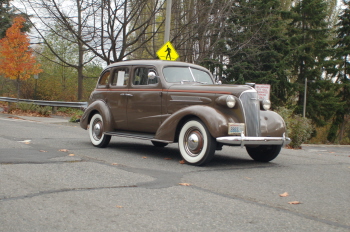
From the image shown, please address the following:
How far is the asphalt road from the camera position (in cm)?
384

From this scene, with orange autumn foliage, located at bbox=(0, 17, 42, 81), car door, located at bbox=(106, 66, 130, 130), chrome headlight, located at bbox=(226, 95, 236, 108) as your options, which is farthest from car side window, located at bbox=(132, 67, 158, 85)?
orange autumn foliage, located at bbox=(0, 17, 42, 81)

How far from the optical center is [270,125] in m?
7.52

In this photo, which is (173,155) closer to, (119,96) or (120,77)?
(119,96)

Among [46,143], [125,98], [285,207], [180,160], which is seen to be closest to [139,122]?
[125,98]

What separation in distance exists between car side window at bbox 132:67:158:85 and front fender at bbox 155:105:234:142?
115 cm

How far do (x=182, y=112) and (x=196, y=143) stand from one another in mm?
605

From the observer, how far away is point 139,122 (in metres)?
8.54

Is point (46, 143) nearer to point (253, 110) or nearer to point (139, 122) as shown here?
point (139, 122)

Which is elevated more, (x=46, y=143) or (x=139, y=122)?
(x=139, y=122)

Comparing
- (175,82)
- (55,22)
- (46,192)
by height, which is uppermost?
(55,22)

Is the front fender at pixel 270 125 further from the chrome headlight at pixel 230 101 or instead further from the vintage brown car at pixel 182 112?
the chrome headlight at pixel 230 101

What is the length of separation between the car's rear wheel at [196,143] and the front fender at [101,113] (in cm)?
215

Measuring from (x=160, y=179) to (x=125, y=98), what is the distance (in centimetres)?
342

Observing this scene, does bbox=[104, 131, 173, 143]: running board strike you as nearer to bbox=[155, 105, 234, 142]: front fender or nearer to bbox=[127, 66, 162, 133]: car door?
bbox=[127, 66, 162, 133]: car door
